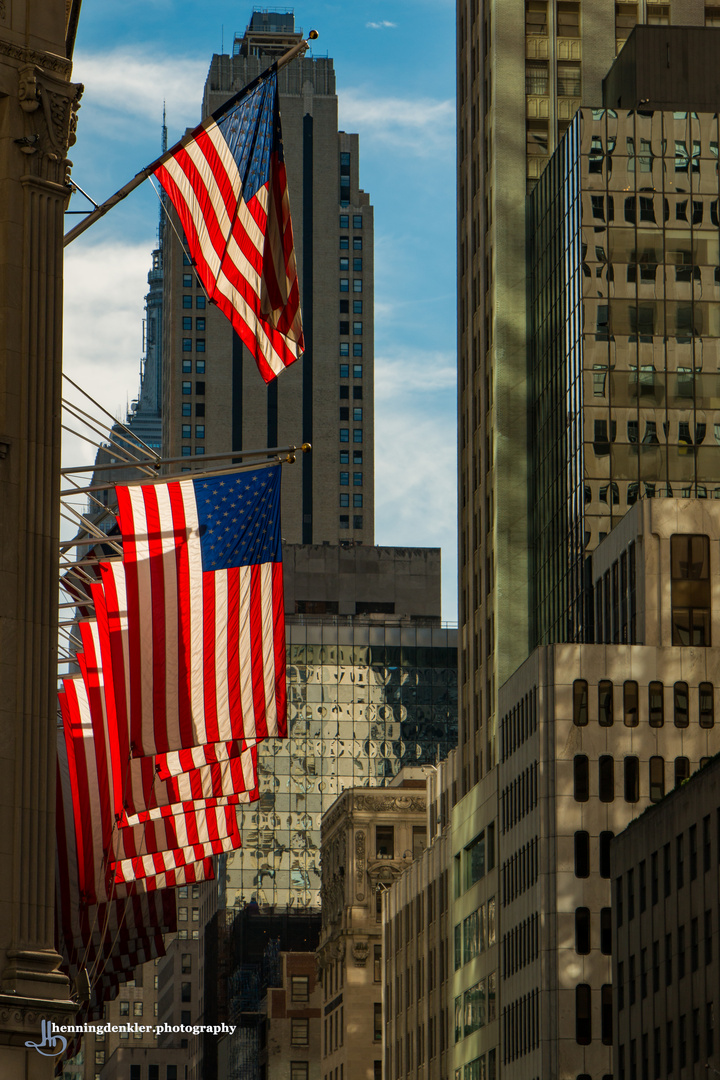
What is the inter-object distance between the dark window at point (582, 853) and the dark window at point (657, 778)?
12.0 feet

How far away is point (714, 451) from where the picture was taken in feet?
396

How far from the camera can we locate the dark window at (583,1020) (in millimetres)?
98562

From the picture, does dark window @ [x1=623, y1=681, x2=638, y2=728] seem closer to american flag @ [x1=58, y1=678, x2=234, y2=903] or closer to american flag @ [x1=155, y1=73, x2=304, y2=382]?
american flag @ [x1=58, y1=678, x2=234, y2=903]

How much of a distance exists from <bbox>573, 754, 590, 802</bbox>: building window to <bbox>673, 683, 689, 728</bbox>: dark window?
4797 mm

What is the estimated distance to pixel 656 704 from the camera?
336ft

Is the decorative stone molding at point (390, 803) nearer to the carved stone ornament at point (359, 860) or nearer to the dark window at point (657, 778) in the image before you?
the carved stone ornament at point (359, 860)

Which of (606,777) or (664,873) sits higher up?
(606,777)

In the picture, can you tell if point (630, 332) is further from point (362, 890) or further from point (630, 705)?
point (362, 890)

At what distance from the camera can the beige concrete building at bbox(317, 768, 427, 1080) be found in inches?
6590

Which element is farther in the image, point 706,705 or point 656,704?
point 706,705

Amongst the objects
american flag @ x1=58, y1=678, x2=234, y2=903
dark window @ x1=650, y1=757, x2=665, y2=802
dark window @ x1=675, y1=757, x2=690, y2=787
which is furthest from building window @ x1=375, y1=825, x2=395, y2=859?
american flag @ x1=58, y1=678, x2=234, y2=903

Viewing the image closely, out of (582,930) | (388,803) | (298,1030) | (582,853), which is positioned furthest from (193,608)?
(298,1030)

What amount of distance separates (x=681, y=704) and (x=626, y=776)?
4.59 m

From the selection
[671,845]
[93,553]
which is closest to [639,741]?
[671,845]
